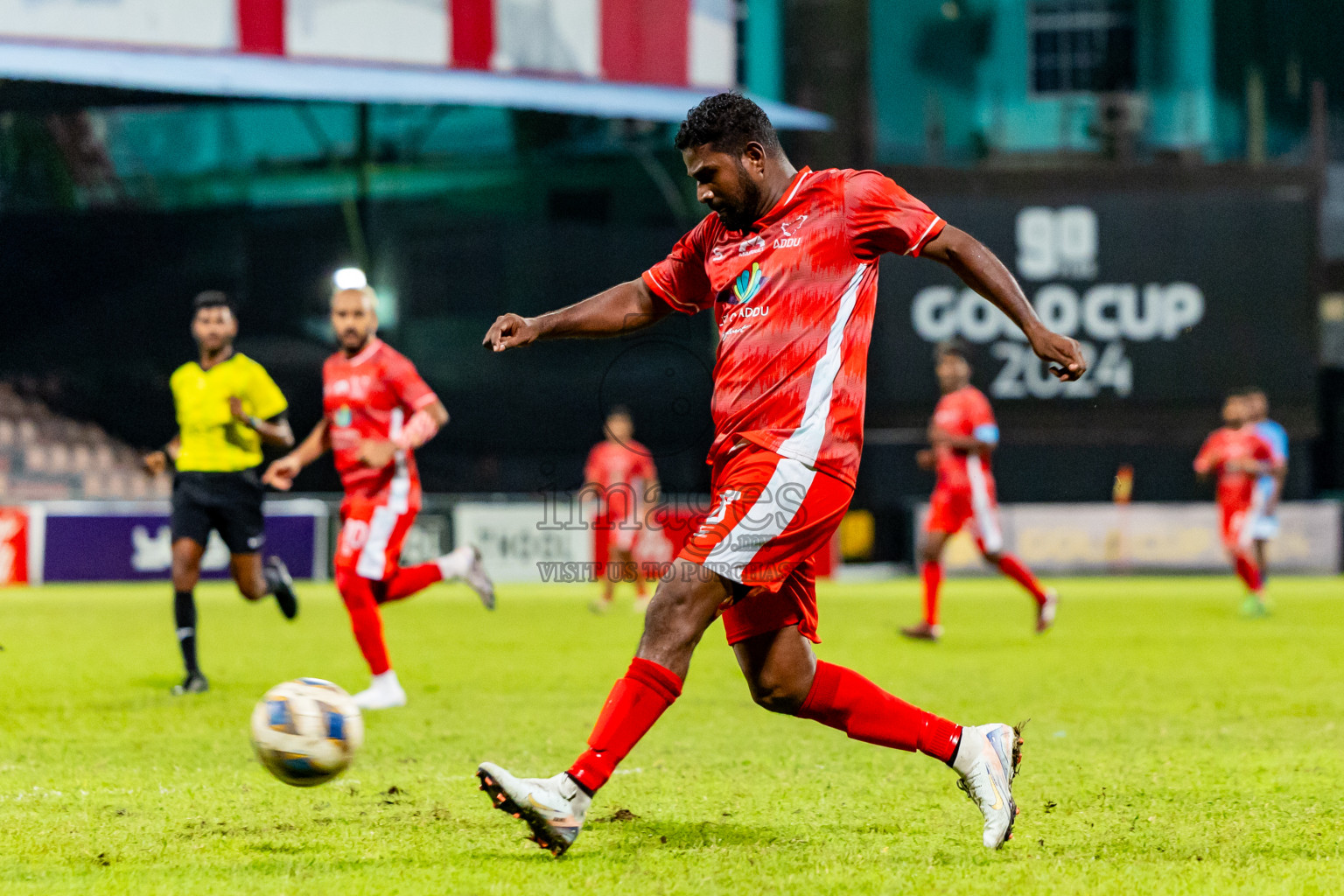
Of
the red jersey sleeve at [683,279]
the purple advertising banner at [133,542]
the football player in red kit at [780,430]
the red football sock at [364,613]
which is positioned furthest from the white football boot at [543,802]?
the purple advertising banner at [133,542]

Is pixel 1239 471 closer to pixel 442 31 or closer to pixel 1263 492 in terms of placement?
pixel 1263 492

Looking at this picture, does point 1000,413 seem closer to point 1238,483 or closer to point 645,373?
point 645,373

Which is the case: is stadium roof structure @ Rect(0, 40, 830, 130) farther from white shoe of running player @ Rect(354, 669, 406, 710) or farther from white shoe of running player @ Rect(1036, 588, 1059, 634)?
white shoe of running player @ Rect(354, 669, 406, 710)

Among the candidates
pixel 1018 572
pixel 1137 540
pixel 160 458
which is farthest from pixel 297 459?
pixel 1137 540

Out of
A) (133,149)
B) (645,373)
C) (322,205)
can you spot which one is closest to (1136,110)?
(645,373)

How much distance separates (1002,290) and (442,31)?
62.5ft

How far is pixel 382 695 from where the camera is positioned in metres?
8.40

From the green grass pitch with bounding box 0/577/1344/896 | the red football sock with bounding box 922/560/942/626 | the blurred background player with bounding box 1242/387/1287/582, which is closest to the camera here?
the green grass pitch with bounding box 0/577/1344/896

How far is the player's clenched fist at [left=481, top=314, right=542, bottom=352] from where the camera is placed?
15.8 ft

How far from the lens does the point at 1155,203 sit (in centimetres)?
2373

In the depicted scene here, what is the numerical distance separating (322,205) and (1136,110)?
515 inches

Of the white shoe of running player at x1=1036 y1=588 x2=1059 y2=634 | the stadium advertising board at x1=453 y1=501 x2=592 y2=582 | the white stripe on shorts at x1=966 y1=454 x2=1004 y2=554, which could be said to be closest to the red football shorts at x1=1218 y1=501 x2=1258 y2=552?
the white shoe of running player at x1=1036 y1=588 x2=1059 y2=634

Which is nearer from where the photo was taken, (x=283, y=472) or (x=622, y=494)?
(x=283, y=472)

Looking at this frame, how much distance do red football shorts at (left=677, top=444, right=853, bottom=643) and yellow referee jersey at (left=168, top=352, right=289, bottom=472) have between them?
5.11 m
